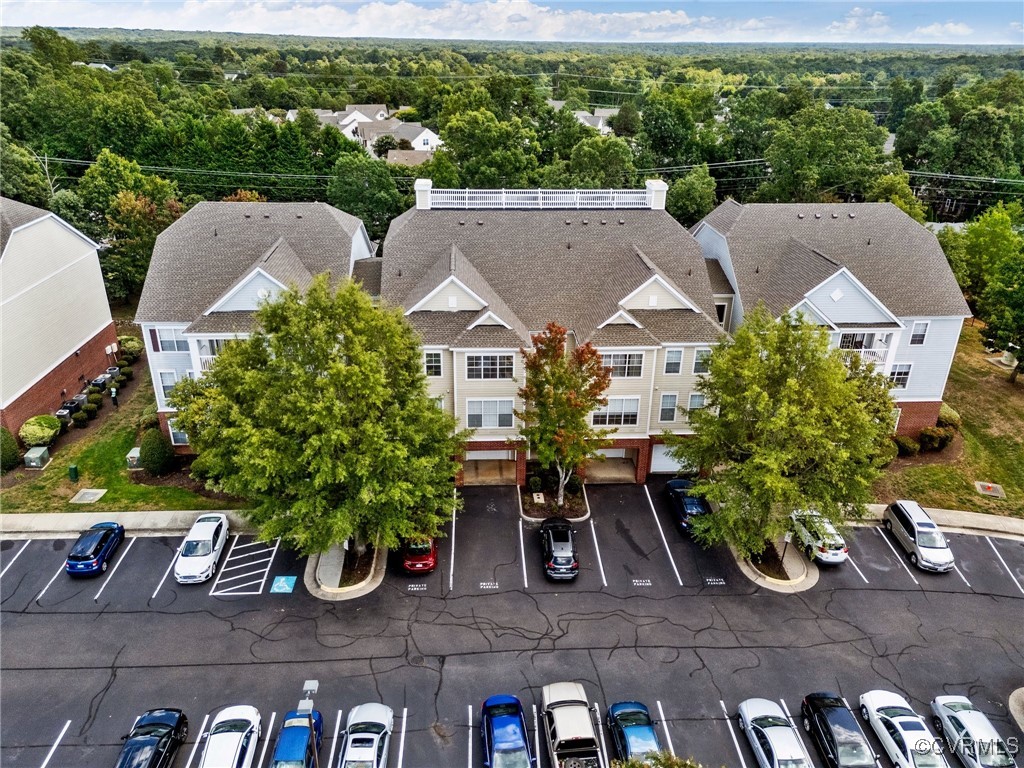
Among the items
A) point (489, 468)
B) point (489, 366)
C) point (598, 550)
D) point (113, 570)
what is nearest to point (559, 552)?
point (598, 550)

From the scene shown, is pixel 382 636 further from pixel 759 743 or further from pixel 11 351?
pixel 11 351

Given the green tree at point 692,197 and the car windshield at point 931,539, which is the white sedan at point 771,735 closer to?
the car windshield at point 931,539

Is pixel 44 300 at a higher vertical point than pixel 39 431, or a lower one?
higher

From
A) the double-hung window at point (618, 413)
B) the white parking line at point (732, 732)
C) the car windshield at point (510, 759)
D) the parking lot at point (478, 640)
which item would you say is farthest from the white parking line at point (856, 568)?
the car windshield at point (510, 759)

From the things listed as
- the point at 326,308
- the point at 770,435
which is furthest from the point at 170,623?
the point at 770,435

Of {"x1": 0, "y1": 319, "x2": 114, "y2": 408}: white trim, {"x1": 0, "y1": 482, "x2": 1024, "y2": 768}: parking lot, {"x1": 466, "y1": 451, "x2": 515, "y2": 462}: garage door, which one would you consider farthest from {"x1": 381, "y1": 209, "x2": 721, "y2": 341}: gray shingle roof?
{"x1": 0, "y1": 319, "x2": 114, "y2": 408}: white trim

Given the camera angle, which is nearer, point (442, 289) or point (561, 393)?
point (561, 393)

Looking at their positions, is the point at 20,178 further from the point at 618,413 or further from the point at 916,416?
the point at 916,416
